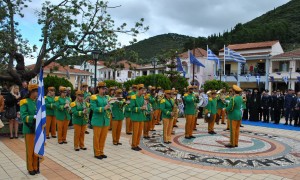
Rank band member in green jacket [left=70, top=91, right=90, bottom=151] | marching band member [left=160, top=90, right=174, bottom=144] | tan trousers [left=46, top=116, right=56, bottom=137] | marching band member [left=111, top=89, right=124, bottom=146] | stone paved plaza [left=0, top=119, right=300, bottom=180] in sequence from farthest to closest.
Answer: tan trousers [left=46, top=116, right=56, bottom=137]
marching band member [left=160, top=90, right=174, bottom=144]
marching band member [left=111, top=89, right=124, bottom=146]
band member in green jacket [left=70, top=91, right=90, bottom=151]
stone paved plaza [left=0, top=119, right=300, bottom=180]

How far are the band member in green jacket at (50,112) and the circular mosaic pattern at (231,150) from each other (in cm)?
336

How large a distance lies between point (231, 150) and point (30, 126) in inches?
235

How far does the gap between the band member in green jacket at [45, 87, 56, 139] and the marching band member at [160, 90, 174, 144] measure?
148 inches

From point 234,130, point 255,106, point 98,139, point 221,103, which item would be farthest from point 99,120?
point 255,106

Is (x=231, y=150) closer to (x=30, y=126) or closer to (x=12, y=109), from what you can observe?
(x=30, y=126)

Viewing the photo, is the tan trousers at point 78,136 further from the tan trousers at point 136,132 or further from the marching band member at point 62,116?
the tan trousers at point 136,132

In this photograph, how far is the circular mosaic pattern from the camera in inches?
303

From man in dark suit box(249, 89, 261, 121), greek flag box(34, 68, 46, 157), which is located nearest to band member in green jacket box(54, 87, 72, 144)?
greek flag box(34, 68, 46, 157)

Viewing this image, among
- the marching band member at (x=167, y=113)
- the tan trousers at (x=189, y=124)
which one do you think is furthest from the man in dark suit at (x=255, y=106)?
the marching band member at (x=167, y=113)

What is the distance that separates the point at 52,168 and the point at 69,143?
290 cm

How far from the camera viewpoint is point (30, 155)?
6266 millimetres

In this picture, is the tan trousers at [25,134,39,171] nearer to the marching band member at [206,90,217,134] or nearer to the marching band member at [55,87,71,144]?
the marching band member at [55,87,71,144]

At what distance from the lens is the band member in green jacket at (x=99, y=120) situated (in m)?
7.77

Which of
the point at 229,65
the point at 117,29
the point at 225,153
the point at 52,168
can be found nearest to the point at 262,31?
the point at 229,65
